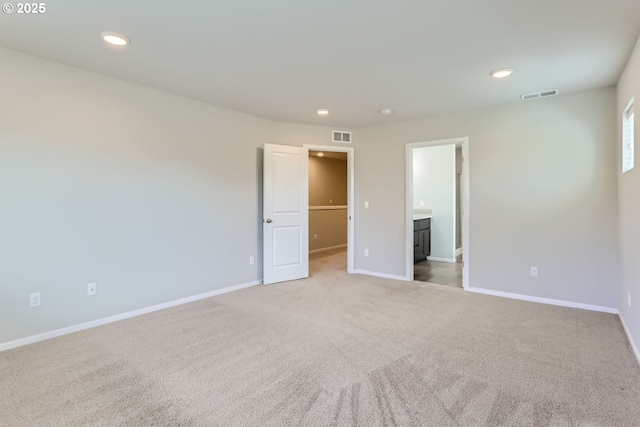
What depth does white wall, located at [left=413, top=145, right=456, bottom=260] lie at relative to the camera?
6.45 metres

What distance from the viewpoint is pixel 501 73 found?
9.69 feet

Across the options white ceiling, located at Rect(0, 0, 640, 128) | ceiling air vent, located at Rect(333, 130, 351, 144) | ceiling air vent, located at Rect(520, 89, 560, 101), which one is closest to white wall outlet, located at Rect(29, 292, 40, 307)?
white ceiling, located at Rect(0, 0, 640, 128)

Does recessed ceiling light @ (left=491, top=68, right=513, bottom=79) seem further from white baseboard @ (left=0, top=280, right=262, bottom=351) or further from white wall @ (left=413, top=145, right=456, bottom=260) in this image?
white baseboard @ (left=0, top=280, right=262, bottom=351)

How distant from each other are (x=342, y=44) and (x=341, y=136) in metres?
2.76

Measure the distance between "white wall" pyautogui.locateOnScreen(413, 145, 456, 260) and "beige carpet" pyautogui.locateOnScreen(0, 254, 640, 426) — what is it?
3.04 meters

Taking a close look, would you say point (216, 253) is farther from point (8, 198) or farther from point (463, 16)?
point (463, 16)

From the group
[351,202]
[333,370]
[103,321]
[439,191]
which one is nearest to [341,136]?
[351,202]

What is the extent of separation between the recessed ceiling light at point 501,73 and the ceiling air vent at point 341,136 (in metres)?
2.47

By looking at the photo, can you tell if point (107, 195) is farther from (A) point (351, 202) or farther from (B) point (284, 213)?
(A) point (351, 202)

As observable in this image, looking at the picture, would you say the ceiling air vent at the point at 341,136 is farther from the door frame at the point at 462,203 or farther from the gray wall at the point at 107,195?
the gray wall at the point at 107,195

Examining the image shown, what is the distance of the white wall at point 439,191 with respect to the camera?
6453mm

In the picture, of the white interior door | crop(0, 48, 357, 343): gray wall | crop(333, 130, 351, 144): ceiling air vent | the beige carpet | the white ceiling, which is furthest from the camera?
crop(333, 130, 351, 144): ceiling air vent

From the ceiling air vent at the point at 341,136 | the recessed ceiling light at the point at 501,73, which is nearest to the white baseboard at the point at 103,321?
the ceiling air vent at the point at 341,136

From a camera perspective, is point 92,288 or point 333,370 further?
point 92,288
